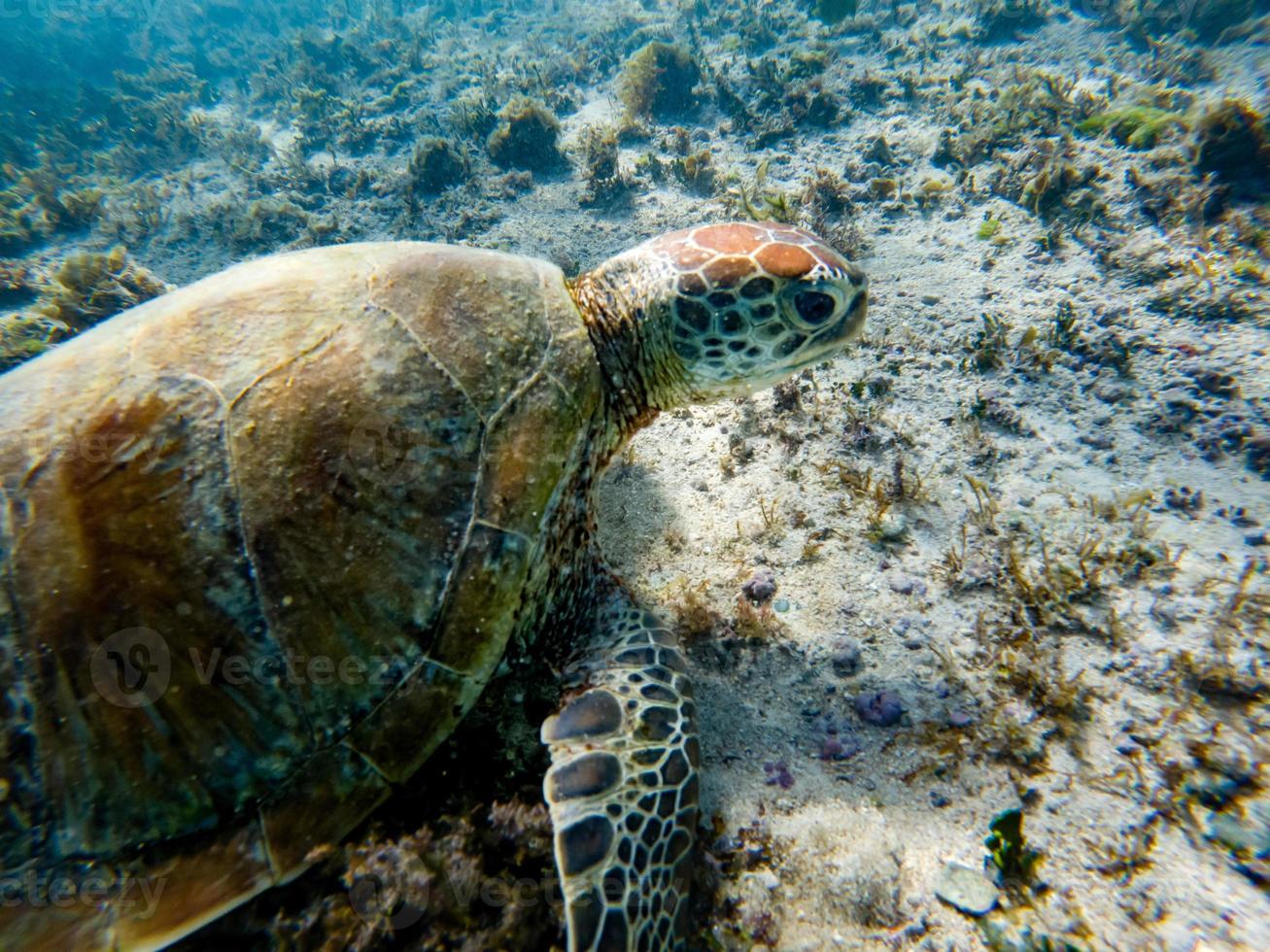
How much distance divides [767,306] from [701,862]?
2255mm

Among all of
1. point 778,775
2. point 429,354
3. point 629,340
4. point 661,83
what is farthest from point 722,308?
point 661,83

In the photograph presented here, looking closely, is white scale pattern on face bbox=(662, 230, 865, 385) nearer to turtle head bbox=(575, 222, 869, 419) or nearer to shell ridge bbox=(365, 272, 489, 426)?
turtle head bbox=(575, 222, 869, 419)

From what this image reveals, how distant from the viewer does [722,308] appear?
2.45m

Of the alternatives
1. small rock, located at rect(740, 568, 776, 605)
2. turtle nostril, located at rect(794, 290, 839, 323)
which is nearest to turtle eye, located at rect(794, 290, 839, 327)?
turtle nostril, located at rect(794, 290, 839, 323)

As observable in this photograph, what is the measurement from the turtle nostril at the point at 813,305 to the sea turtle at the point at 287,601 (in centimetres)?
110

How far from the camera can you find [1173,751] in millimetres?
1885

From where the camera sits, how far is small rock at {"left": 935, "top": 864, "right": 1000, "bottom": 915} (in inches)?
65.7

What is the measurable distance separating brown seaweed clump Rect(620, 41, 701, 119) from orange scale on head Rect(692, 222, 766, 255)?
685cm

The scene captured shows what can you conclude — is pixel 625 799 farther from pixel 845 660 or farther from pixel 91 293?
pixel 91 293

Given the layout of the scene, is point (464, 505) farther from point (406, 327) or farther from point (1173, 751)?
point (1173, 751)

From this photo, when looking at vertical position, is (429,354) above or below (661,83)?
below

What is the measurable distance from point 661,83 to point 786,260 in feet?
25.3

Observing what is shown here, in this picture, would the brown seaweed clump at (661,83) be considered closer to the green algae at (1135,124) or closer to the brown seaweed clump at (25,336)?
the green algae at (1135,124)

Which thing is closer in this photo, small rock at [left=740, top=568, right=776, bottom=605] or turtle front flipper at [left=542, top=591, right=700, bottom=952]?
turtle front flipper at [left=542, top=591, right=700, bottom=952]
